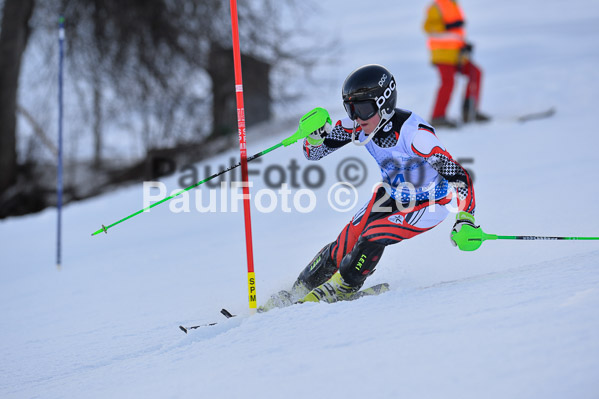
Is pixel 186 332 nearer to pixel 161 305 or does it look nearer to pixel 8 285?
pixel 161 305

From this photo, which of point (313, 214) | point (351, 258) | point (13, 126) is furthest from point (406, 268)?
point (13, 126)

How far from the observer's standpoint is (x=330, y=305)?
335 centimetres

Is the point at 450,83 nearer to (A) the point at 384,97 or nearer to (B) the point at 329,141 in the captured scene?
(B) the point at 329,141

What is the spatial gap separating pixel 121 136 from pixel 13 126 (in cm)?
766

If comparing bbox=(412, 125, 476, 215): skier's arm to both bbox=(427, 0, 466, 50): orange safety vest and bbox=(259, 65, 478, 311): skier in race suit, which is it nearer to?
bbox=(259, 65, 478, 311): skier in race suit

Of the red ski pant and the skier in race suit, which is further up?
the red ski pant

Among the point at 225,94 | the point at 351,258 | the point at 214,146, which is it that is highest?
the point at 225,94

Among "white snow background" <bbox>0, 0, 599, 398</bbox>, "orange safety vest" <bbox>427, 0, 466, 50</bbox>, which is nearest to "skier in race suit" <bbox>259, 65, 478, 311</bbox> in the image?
"white snow background" <bbox>0, 0, 599, 398</bbox>

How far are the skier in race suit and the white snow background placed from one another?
0.37 metres

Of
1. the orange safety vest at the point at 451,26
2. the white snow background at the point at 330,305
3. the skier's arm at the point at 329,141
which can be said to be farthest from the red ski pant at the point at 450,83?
the skier's arm at the point at 329,141

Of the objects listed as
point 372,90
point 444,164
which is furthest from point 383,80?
point 444,164

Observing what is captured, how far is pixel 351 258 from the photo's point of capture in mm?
3764

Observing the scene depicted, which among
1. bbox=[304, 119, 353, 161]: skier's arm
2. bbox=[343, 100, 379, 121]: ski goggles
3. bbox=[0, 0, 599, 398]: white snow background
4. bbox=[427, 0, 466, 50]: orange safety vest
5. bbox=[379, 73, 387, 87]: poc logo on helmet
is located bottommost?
bbox=[0, 0, 599, 398]: white snow background

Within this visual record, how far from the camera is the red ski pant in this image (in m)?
8.29
